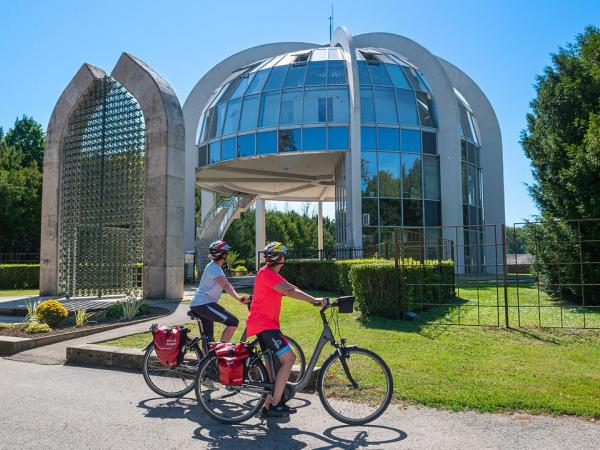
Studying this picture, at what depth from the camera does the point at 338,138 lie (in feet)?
80.9

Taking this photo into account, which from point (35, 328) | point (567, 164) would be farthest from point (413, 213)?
point (35, 328)

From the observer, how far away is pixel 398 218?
2508 cm

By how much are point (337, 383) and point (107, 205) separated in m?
12.6

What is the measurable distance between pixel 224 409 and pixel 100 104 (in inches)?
554

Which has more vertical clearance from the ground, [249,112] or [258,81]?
[258,81]

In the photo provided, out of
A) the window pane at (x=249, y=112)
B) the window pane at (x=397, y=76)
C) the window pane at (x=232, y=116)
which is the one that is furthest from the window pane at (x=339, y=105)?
the window pane at (x=232, y=116)

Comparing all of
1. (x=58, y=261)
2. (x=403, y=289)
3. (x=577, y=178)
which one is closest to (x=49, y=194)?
(x=58, y=261)

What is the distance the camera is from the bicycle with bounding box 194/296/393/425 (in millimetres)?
4965

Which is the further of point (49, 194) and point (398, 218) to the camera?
point (398, 218)

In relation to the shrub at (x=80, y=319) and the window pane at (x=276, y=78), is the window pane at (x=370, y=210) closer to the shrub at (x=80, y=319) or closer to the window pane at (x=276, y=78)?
the window pane at (x=276, y=78)

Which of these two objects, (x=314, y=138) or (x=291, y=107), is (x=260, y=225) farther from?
(x=314, y=138)

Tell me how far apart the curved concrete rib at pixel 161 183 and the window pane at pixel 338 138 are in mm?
10203

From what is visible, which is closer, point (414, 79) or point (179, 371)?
point (179, 371)

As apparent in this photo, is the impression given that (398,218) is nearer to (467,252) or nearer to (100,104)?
(467,252)
